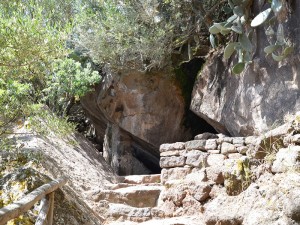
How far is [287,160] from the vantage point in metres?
4.08

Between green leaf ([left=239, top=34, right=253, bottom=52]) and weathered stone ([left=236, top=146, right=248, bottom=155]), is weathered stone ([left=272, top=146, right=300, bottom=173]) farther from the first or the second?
green leaf ([left=239, top=34, right=253, bottom=52])

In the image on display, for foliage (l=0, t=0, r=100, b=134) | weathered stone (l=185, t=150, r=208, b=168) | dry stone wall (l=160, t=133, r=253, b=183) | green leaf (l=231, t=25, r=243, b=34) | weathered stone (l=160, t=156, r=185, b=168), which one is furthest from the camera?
weathered stone (l=160, t=156, r=185, b=168)

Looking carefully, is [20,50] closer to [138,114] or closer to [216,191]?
[216,191]

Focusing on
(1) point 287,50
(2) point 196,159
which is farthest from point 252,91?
(2) point 196,159

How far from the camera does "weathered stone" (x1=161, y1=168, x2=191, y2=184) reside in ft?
23.0

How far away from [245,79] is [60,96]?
544cm

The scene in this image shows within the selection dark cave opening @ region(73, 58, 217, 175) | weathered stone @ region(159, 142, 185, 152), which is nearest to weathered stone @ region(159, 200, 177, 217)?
weathered stone @ region(159, 142, 185, 152)

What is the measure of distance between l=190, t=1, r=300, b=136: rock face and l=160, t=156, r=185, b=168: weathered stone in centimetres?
131

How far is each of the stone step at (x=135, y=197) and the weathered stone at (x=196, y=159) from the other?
75cm

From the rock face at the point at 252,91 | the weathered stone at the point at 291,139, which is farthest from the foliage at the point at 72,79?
the weathered stone at the point at 291,139

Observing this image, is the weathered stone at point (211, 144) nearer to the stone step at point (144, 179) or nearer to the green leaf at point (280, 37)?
the stone step at point (144, 179)

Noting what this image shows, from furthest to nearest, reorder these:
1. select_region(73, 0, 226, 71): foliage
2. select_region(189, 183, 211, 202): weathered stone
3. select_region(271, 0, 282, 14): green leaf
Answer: select_region(73, 0, 226, 71): foliage, select_region(271, 0, 282, 14): green leaf, select_region(189, 183, 211, 202): weathered stone

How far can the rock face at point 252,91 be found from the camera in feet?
21.8

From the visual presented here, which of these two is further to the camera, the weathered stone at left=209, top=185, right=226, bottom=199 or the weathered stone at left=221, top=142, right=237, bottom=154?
the weathered stone at left=221, top=142, right=237, bottom=154
